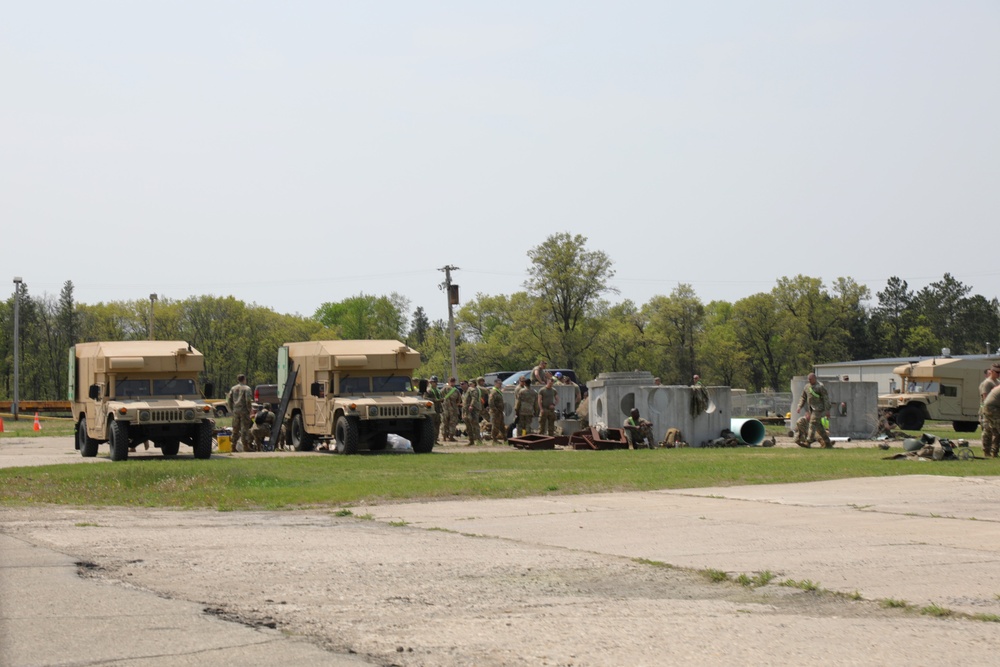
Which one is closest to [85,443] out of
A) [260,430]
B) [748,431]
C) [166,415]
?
[166,415]

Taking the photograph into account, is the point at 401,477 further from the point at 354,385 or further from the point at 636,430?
the point at 636,430

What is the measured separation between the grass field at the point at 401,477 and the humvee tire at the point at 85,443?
175 inches

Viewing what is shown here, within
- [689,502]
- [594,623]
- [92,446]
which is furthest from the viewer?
[92,446]

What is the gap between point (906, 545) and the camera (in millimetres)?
9961

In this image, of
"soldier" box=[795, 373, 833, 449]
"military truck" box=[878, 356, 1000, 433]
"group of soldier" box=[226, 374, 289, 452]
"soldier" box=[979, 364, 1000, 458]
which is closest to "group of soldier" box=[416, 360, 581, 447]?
"group of soldier" box=[226, 374, 289, 452]

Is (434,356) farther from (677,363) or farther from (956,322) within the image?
(956,322)

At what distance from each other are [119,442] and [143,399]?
151 centimetres

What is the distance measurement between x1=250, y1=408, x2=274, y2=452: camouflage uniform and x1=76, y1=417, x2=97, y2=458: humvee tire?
4.08 meters

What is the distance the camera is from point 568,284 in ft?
240

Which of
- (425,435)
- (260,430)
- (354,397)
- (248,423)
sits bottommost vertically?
(425,435)

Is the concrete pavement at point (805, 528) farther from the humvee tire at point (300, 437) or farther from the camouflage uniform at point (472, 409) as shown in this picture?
the camouflage uniform at point (472, 409)

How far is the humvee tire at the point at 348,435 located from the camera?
80.7 feet

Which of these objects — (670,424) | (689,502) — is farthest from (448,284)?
(689,502)

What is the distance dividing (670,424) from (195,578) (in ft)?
65.0
